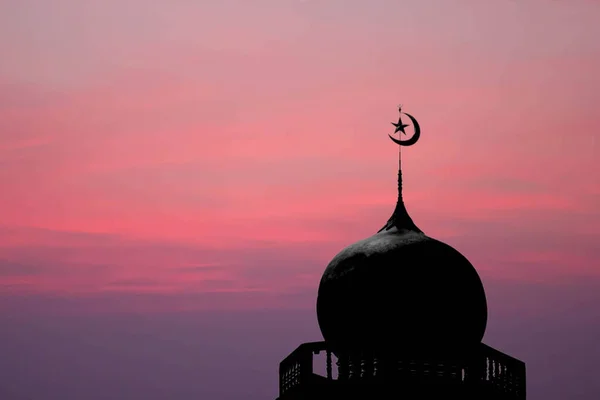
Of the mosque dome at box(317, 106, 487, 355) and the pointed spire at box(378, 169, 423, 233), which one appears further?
the pointed spire at box(378, 169, 423, 233)

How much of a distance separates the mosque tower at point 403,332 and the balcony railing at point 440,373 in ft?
0.10

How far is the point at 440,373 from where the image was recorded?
126 ft

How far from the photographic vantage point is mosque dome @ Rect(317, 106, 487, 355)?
39375 millimetres

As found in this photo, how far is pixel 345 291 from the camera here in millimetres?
40312

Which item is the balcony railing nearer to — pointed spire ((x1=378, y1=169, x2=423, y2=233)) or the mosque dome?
the mosque dome

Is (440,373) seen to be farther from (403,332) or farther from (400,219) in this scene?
(400,219)

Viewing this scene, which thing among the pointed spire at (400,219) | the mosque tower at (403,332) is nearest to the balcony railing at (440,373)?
the mosque tower at (403,332)

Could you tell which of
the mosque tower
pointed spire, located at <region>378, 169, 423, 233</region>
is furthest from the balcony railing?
pointed spire, located at <region>378, 169, 423, 233</region>

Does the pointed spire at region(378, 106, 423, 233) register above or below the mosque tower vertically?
above

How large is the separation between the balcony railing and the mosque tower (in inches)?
1.2

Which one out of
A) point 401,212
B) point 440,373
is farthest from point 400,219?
point 440,373

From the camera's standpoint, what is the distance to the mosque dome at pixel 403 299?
39.4 metres

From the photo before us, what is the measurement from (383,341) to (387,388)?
1473 millimetres

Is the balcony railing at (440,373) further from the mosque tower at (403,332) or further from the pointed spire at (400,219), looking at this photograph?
the pointed spire at (400,219)
